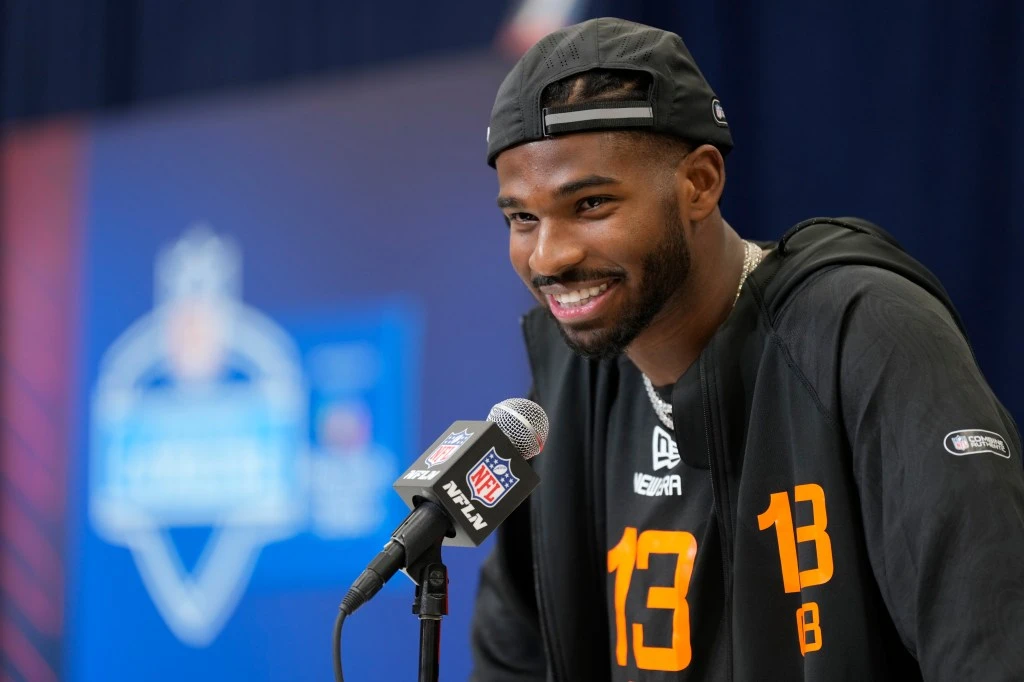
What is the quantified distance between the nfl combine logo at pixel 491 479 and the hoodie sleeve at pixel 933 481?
370 mm

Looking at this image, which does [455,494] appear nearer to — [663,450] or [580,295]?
[580,295]

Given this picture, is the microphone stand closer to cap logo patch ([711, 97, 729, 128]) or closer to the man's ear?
the man's ear

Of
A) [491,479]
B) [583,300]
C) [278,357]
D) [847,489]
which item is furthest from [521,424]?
[278,357]

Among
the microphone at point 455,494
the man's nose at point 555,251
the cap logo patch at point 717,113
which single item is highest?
the cap logo patch at point 717,113

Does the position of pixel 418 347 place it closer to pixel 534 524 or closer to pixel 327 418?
pixel 327 418

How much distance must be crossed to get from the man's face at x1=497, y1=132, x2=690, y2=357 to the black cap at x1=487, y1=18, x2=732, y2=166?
0.02 metres

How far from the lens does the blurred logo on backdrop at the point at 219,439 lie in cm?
309

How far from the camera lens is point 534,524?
174 cm

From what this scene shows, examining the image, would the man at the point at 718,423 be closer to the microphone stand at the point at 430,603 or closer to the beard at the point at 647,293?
the beard at the point at 647,293

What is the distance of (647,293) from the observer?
1.46m

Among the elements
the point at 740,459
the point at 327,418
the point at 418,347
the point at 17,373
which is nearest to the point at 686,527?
the point at 740,459

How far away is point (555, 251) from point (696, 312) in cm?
24

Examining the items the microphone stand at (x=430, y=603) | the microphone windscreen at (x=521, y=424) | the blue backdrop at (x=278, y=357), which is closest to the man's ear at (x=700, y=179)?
the microphone windscreen at (x=521, y=424)

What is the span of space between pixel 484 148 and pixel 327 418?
2.75ft
